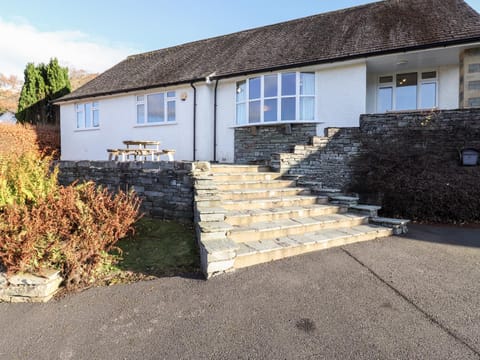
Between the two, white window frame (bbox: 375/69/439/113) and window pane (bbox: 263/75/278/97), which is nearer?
white window frame (bbox: 375/69/439/113)

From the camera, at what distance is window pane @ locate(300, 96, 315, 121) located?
32.2 ft

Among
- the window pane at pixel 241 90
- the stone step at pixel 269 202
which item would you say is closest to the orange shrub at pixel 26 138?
the window pane at pixel 241 90

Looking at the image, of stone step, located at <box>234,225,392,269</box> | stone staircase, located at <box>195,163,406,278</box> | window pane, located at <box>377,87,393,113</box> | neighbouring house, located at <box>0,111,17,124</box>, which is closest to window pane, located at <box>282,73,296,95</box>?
window pane, located at <box>377,87,393,113</box>

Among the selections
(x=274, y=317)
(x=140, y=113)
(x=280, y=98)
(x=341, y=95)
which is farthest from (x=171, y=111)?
(x=274, y=317)

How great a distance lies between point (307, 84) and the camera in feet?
32.1

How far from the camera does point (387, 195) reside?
265 inches

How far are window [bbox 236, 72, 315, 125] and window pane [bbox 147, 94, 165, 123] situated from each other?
4.11 m

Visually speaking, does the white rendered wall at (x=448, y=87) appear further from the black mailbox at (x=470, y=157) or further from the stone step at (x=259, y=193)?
the stone step at (x=259, y=193)

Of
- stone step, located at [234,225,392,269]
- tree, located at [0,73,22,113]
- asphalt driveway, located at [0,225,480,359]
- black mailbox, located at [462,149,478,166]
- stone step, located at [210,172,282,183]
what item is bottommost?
asphalt driveway, located at [0,225,480,359]

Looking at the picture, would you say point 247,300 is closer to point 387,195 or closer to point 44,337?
point 44,337

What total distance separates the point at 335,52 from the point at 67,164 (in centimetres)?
928

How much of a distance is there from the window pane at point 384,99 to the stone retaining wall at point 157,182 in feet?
28.6

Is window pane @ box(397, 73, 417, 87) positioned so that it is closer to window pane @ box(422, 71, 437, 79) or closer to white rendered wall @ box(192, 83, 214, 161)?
window pane @ box(422, 71, 437, 79)

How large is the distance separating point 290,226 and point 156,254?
7.17 ft
